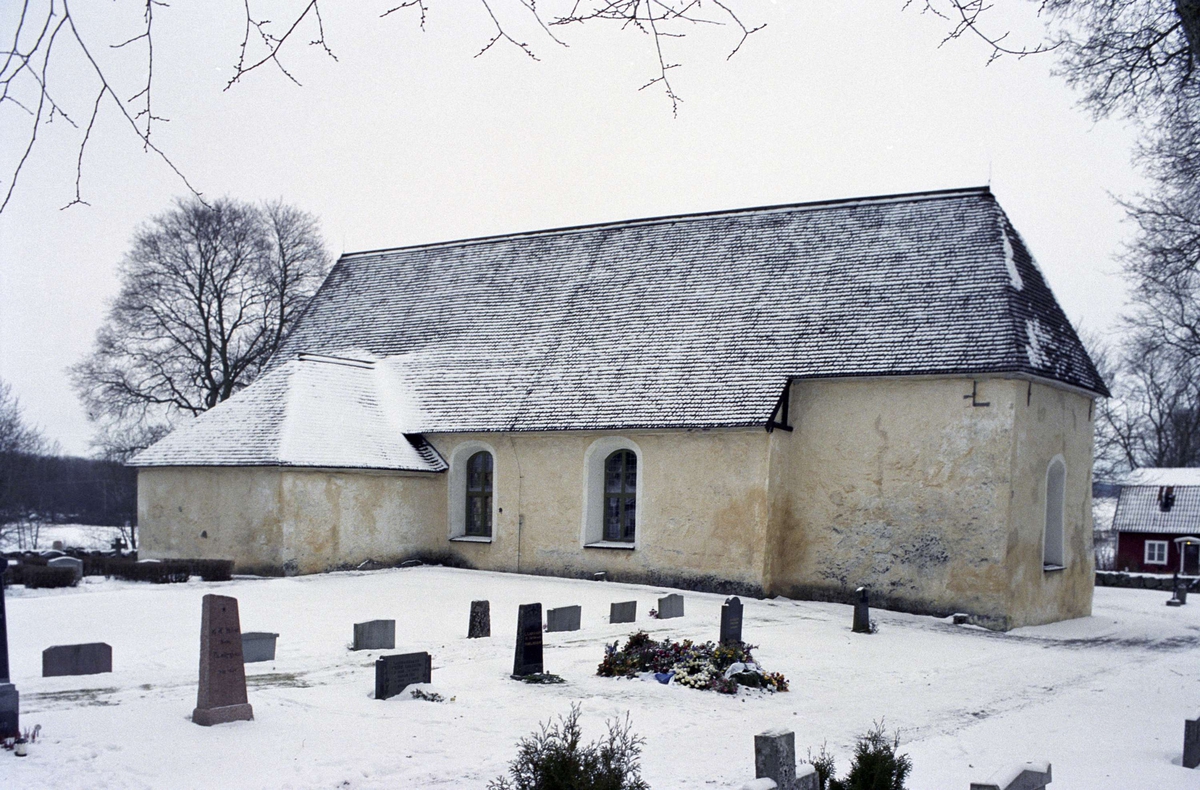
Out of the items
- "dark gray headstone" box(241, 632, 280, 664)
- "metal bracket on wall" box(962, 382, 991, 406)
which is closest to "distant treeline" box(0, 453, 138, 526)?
"dark gray headstone" box(241, 632, 280, 664)

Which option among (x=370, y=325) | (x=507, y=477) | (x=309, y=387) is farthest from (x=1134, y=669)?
(x=370, y=325)

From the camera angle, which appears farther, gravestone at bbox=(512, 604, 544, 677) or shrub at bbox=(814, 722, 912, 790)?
gravestone at bbox=(512, 604, 544, 677)

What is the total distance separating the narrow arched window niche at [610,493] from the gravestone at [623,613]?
5.24 meters

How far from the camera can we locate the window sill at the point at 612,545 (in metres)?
22.3

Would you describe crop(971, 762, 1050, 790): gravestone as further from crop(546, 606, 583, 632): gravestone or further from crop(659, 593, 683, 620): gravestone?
crop(659, 593, 683, 620): gravestone

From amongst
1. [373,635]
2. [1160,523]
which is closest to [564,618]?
[373,635]

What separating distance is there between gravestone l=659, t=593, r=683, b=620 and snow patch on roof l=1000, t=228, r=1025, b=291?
9.67 m

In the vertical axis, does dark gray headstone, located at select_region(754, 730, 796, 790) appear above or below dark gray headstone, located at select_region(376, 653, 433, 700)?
above

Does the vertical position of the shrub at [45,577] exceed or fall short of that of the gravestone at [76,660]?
it falls short

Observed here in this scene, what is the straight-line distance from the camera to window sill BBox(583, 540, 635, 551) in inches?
880

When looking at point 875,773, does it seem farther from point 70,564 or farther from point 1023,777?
point 70,564

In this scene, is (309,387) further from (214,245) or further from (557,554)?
(214,245)

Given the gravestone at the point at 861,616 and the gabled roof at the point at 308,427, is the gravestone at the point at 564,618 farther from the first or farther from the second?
the gabled roof at the point at 308,427

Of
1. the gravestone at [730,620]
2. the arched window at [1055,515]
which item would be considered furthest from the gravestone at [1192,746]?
the arched window at [1055,515]
